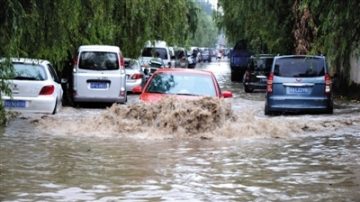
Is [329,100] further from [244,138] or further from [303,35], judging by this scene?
[303,35]

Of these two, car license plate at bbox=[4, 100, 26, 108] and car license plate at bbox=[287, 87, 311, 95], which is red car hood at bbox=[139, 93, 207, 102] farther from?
car license plate at bbox=[287, 87, 311, 95]

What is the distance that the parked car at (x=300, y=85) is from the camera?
771 inches

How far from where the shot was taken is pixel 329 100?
64.5 ft

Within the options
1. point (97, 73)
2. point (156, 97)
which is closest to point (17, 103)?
point (156, 97)

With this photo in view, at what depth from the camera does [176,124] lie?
47.0ft

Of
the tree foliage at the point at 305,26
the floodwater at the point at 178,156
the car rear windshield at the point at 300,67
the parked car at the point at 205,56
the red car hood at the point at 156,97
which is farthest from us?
the parked car at the point at 205,56

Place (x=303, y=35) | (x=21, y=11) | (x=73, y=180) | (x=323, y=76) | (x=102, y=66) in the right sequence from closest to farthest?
(x=21, y=11), (x=73, y=180), (x=323, y=76), (x=102, y=66), (x=303, y=35)

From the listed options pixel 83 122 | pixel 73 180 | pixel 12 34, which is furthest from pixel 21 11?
pixel 83 122

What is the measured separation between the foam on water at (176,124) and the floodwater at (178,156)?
0.02 metres

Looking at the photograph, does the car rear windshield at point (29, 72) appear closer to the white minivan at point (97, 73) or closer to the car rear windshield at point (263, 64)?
the white minivan at point (97, 73)

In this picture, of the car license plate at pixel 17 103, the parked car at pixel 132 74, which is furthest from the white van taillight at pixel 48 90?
the parked car at pixel 132 74

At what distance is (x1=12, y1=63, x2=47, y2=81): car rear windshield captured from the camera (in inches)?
655

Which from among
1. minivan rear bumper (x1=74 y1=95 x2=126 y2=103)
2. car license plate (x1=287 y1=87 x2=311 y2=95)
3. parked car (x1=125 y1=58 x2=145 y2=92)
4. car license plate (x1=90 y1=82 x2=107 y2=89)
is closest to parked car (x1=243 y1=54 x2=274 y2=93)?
parked car (x1=125 y1=58 x2=145 y2=92)

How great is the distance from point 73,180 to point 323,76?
11.5 meters
